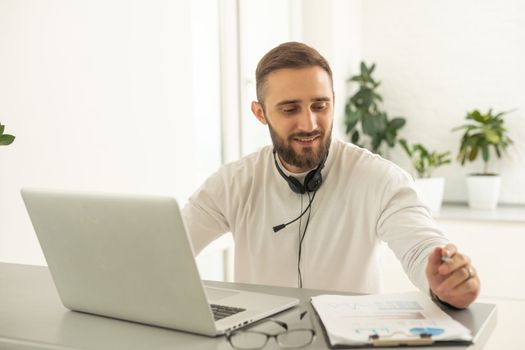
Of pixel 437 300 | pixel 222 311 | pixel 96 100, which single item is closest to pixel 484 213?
pixel 96 100

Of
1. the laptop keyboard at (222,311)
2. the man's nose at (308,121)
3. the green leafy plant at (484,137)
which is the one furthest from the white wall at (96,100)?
the green leafy plant at (484,137)

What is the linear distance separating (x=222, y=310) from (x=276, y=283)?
75 cm

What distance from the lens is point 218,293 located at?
64.2 inches

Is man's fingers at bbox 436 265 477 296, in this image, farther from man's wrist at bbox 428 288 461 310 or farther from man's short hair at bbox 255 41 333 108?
man's short hair at bbox 255 41 333 108

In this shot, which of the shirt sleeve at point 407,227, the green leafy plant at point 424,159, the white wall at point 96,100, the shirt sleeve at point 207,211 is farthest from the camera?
the green leafy plant at point 424,159

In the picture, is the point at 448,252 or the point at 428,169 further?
the point at 428,169

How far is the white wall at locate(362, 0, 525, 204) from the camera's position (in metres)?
4.57

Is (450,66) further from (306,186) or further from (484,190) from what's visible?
(306,186)

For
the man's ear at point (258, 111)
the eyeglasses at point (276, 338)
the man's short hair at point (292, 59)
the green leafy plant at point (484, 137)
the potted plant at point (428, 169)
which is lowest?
the potted plant at point (428, 169)

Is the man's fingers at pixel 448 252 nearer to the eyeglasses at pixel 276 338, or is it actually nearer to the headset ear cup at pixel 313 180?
the eyeglasses at pixel 276 338

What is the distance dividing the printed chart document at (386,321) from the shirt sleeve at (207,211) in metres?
0.84

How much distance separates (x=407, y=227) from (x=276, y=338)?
2.41 ft

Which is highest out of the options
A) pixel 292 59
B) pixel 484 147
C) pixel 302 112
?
pixel 292 59

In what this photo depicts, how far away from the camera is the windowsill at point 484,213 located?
4051 millimetres
